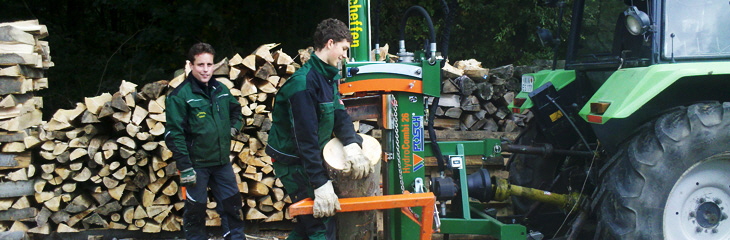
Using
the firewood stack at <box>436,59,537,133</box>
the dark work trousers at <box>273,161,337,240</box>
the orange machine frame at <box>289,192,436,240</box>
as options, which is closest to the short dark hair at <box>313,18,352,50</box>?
the dark work trousers at <box>273,161,337,240</box>

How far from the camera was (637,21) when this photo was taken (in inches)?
142

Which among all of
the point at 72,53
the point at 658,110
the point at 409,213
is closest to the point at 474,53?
the point at 658,110

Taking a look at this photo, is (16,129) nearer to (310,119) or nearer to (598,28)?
(310,119)

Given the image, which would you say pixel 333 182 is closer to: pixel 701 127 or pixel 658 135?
pixel 658 135

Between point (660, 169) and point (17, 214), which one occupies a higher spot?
point (660, 169)

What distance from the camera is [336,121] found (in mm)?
3424

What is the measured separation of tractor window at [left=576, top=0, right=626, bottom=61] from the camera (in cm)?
431

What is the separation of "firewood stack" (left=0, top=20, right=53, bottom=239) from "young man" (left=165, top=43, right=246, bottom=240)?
5.27ft

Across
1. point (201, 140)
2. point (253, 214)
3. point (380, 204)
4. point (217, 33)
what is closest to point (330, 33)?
point (380, 204)

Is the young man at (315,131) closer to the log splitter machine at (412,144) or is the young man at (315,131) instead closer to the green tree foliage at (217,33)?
the log splitter machine at (412,144)

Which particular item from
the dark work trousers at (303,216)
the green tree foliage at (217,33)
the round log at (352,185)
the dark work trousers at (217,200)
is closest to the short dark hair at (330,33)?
the round log at (352,185)

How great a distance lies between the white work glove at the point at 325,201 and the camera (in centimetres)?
313

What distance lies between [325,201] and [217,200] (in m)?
1.62

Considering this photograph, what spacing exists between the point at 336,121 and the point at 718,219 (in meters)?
2.49
